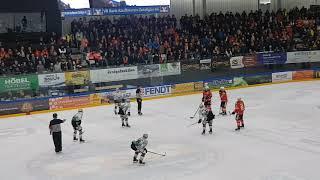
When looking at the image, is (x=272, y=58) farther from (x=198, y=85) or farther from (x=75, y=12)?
(x=75, y=12)

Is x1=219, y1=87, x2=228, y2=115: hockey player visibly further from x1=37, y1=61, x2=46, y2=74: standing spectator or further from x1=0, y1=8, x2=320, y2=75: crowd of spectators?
x1=37, y1=61, x2=46, y2=74: standing spectator

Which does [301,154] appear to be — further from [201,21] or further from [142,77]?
[201,21]

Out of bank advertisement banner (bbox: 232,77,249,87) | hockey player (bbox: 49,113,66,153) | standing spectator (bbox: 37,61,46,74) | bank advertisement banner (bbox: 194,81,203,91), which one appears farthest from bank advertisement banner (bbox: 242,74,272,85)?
hockey player (bbox: 49,113,66,153)

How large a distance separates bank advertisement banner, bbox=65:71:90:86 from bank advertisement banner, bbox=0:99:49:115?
147 cm

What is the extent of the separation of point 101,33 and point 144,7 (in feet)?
9.61

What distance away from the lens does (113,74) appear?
2373cm

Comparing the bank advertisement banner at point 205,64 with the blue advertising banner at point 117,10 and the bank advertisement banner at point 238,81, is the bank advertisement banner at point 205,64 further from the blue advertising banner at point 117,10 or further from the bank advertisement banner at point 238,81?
the blue advertising banner at point 117,10

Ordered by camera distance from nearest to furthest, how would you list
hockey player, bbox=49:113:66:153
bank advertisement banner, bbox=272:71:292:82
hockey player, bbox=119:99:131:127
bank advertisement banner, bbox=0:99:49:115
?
hockey player, bbox=49:113:66:153 → hockey player, bbox=119:99:131:127 → bank advertisement banner, bbox=0:99:49:115 → bank advertisement banner, bbox=272:71:292:82

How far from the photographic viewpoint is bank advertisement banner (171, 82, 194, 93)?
25428mm

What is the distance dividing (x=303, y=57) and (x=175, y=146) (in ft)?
56.8

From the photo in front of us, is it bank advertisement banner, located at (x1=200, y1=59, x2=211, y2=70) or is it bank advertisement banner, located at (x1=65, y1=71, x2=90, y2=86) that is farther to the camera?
bank advertisement banner, located at (x1=200, y1=59, x2=211, y2=70)

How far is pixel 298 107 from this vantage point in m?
20.2

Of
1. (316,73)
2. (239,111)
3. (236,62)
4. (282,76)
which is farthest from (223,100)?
(316,73)

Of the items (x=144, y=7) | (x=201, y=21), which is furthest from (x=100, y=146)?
(x=201, y=21)
